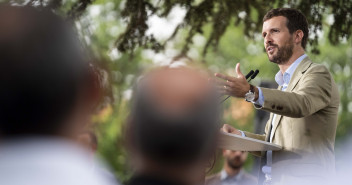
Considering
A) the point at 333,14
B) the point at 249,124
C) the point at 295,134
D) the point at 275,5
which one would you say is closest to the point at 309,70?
the point at 295,134

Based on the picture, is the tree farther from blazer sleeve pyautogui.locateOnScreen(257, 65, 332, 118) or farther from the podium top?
the podium top

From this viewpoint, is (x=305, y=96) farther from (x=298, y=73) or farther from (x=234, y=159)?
(x=234, y=159)

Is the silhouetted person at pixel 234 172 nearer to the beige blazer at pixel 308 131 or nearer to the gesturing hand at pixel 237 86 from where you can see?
the beige blazer at pixel 308 131

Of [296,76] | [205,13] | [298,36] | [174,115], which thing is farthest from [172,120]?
[205,13]

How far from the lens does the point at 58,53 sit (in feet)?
2.81

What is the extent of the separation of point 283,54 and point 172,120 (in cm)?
199

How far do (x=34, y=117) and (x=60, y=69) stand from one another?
10 cm

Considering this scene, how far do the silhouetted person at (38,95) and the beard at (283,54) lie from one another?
215cm

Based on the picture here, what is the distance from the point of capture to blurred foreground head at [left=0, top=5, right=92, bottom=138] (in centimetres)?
84

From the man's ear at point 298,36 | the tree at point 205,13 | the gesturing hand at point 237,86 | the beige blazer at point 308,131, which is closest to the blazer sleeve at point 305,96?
the beige blazer at point 308,131

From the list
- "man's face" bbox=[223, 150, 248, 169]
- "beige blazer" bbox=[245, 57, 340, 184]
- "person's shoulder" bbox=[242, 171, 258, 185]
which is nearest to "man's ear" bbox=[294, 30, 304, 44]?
"beige blazer" bbox=[245, 57, 340, 184]

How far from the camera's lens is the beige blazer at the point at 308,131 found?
254 cm

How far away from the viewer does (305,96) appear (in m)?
2.50

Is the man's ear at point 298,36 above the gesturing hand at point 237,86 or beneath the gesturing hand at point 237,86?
above
